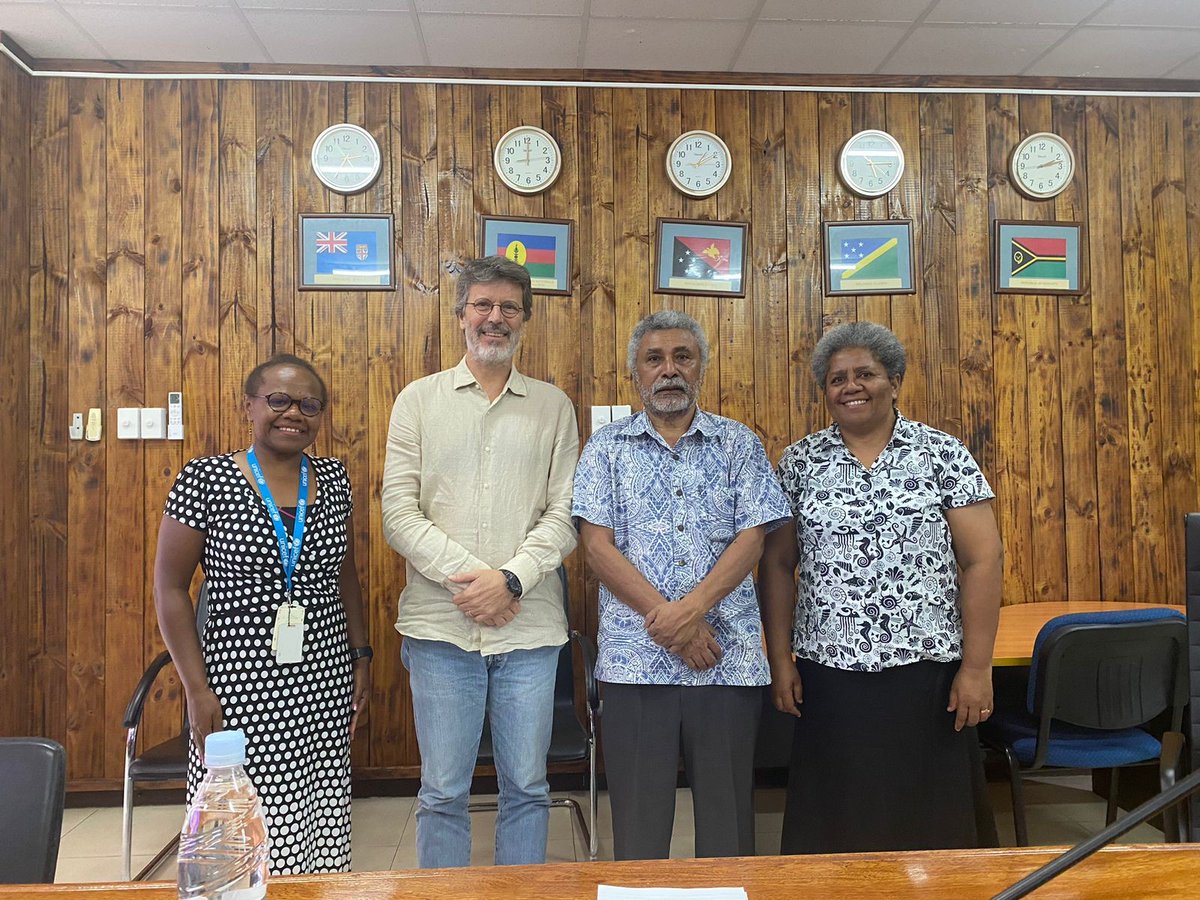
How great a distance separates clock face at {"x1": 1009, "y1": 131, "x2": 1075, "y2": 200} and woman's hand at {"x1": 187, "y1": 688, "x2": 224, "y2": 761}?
11.7 feet

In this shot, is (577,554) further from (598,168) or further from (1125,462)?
(1125,462)

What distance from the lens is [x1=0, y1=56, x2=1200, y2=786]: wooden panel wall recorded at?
3.12 meters

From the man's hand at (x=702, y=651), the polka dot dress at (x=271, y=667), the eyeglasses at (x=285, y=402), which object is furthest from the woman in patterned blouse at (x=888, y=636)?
the eyeglasses at (x=285, y=402)

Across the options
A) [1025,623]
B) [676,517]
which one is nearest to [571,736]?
[676,517]

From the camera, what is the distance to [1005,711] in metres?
2.58

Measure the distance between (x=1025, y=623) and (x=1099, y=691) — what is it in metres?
0.67

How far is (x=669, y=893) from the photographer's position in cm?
97

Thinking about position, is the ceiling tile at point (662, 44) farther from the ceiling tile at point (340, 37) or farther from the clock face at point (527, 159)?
the ceiling tile at point (340, 37)

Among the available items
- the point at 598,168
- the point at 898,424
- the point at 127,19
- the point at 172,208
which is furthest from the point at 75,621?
the point at 898,424

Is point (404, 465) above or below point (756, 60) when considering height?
below

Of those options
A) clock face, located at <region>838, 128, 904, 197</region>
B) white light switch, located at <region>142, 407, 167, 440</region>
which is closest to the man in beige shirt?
white light switch, located at <region>142, 407, 167, 440</region>

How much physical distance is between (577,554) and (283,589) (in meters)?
1.46

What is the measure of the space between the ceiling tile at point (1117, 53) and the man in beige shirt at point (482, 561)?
103 inches

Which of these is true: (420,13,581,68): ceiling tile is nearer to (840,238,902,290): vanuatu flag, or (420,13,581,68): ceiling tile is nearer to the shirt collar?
(840,238,902,290): vanuatu flag
